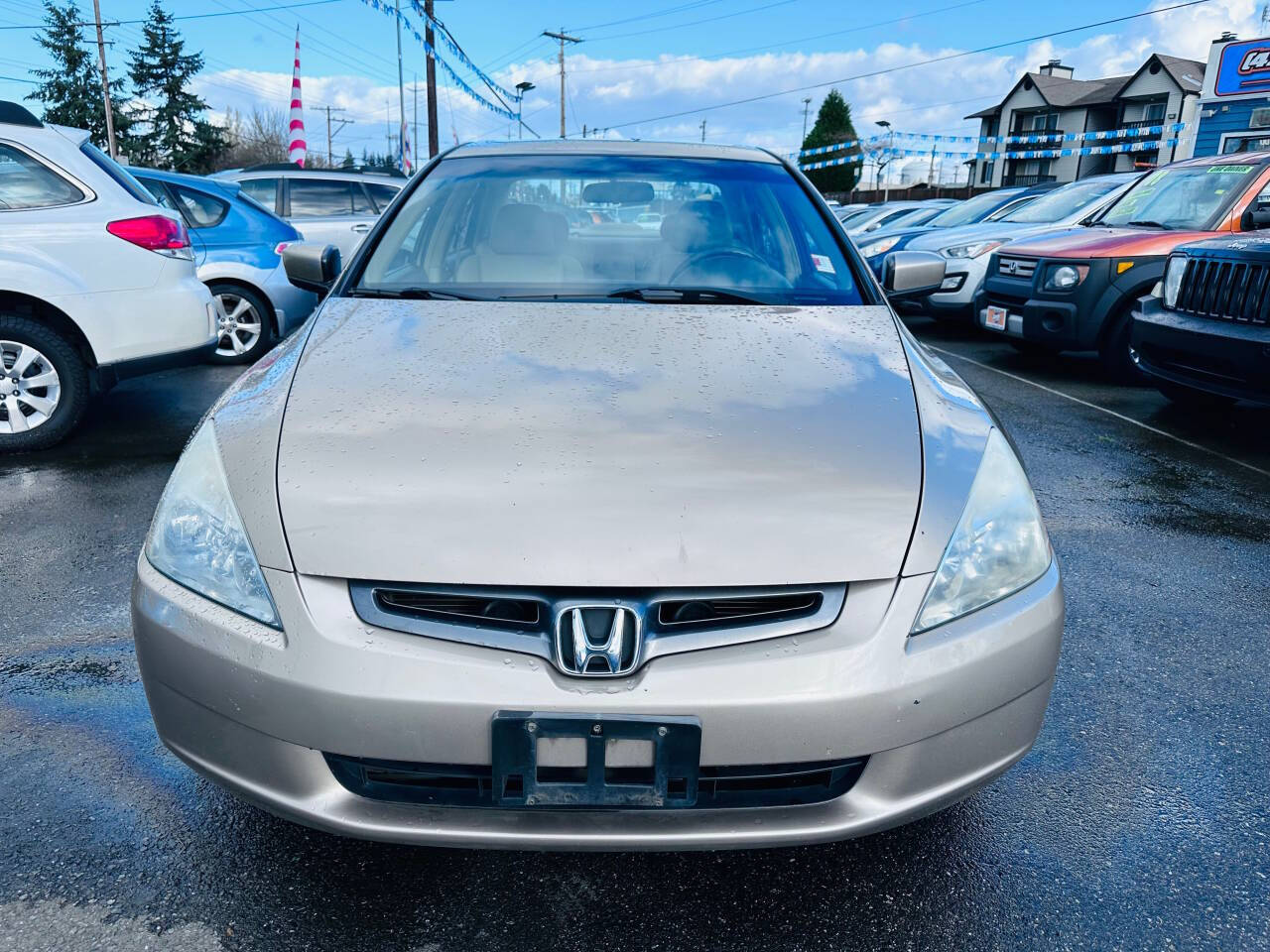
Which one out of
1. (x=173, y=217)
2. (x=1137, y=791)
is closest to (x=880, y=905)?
(x=1137, y=791)

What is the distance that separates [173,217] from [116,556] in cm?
232

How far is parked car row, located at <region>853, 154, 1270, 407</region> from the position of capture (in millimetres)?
5035

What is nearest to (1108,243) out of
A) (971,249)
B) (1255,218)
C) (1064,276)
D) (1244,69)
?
(1064,276)

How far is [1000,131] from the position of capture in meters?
52.5

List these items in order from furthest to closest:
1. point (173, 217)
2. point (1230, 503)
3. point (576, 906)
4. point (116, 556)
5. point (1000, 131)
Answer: point (1000, 131) < point (173, 217) < point (1230, 503) < point (116, 556) < point (576, 906)

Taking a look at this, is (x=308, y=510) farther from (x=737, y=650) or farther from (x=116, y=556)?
(x=116, y=556)

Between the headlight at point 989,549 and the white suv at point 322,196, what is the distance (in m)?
7.80

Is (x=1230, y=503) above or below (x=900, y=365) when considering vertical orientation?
below

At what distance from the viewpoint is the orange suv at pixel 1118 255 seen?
667cm

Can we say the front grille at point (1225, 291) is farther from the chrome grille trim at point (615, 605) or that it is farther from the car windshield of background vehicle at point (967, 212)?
the car windshield of background vehicle at point (967, 212)

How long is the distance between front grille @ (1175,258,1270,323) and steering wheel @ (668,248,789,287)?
136 inches

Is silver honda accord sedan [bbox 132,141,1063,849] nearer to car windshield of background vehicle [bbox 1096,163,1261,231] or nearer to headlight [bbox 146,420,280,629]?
headlight [bbox 146,420,280,629]

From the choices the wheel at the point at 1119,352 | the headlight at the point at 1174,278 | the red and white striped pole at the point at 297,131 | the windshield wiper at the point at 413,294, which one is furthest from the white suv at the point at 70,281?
the red and white striped pole at the point at 297,131

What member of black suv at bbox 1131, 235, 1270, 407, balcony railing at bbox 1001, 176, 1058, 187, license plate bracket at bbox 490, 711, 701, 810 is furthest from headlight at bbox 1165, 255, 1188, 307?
balcony railing at bbox 1001, 176, 1058, 187
